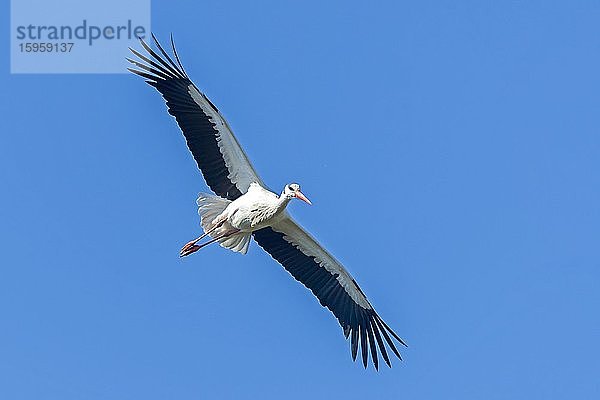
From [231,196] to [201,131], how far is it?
32.6 inches

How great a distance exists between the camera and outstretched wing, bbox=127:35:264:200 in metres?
16.1

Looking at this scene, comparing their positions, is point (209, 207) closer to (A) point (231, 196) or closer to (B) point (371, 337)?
(A) point (231, 196)

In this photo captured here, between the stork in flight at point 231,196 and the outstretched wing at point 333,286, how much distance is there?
1cm

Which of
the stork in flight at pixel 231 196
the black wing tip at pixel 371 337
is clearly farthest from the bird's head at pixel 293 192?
the black wing tip at pixel 371 337

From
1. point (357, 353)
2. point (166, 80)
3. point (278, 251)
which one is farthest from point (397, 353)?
point (166, 80)

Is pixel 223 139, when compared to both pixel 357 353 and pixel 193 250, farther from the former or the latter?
pixel 357 353

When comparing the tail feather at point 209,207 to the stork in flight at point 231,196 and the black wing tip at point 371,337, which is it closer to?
the stork in flight at point 231,196

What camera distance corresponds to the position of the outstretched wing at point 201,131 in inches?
634

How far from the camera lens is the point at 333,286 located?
17.0 m

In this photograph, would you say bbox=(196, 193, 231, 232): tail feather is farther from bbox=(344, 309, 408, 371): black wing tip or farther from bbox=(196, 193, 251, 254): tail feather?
Result: bbox=(344, 309, 408, 371): black wing tip

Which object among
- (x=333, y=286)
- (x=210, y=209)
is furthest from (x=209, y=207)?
(x=333, y=286)

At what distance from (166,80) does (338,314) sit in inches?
137

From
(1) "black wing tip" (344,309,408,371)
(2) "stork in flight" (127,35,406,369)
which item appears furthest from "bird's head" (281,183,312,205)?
(1) "black wing tip" (344,309,408,371)

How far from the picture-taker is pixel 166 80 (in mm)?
16266
